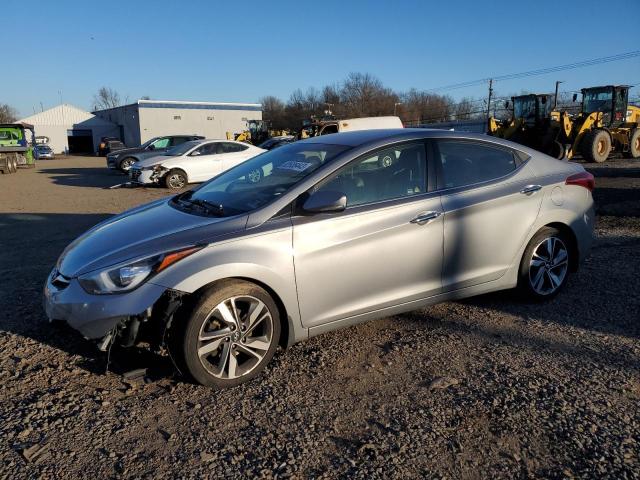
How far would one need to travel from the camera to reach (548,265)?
4438 millimetres

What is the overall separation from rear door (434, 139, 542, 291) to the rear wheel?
12.1 meters

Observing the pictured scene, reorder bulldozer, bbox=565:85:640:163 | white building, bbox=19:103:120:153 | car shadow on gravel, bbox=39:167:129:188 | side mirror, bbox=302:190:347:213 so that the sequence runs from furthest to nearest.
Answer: white building, bbox=19:103:120:153
bulldozer, bbox=565:85:640:163
car shadow on gravel, bbox=39:167:129:188
side mirror, bbox=302:190:347:213

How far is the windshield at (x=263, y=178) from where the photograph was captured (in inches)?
140

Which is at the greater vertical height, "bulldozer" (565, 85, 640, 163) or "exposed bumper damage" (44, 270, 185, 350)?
"bulldozer" (565, 85, 640, 163)

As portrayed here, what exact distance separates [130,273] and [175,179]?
1253 centimetres

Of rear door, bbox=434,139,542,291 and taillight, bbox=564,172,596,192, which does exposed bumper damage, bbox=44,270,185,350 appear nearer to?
rear door, bbox=434,139,542,291

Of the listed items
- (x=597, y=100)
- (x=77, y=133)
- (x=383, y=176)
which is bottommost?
(x=383, y=176)

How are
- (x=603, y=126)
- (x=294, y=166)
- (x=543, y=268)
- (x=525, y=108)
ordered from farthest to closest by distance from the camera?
1. (x=525, y=108)
2. (x=603, y=126)
3. (x=543, y=268)
4. (x=294, y=166)

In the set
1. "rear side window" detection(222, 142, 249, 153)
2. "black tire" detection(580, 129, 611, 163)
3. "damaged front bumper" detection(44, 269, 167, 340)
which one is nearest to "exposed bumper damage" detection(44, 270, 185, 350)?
"damaged front bumper" detection(44, 269, 167, 340)

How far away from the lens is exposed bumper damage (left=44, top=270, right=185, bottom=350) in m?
2.97

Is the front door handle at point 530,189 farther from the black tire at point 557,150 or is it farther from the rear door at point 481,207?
the black tire at point 557,150

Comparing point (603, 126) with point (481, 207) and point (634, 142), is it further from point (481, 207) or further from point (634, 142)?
point (481, 207)

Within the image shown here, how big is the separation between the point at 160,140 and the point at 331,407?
21.2 metres

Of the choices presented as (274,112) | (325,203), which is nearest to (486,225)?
(325,203)
